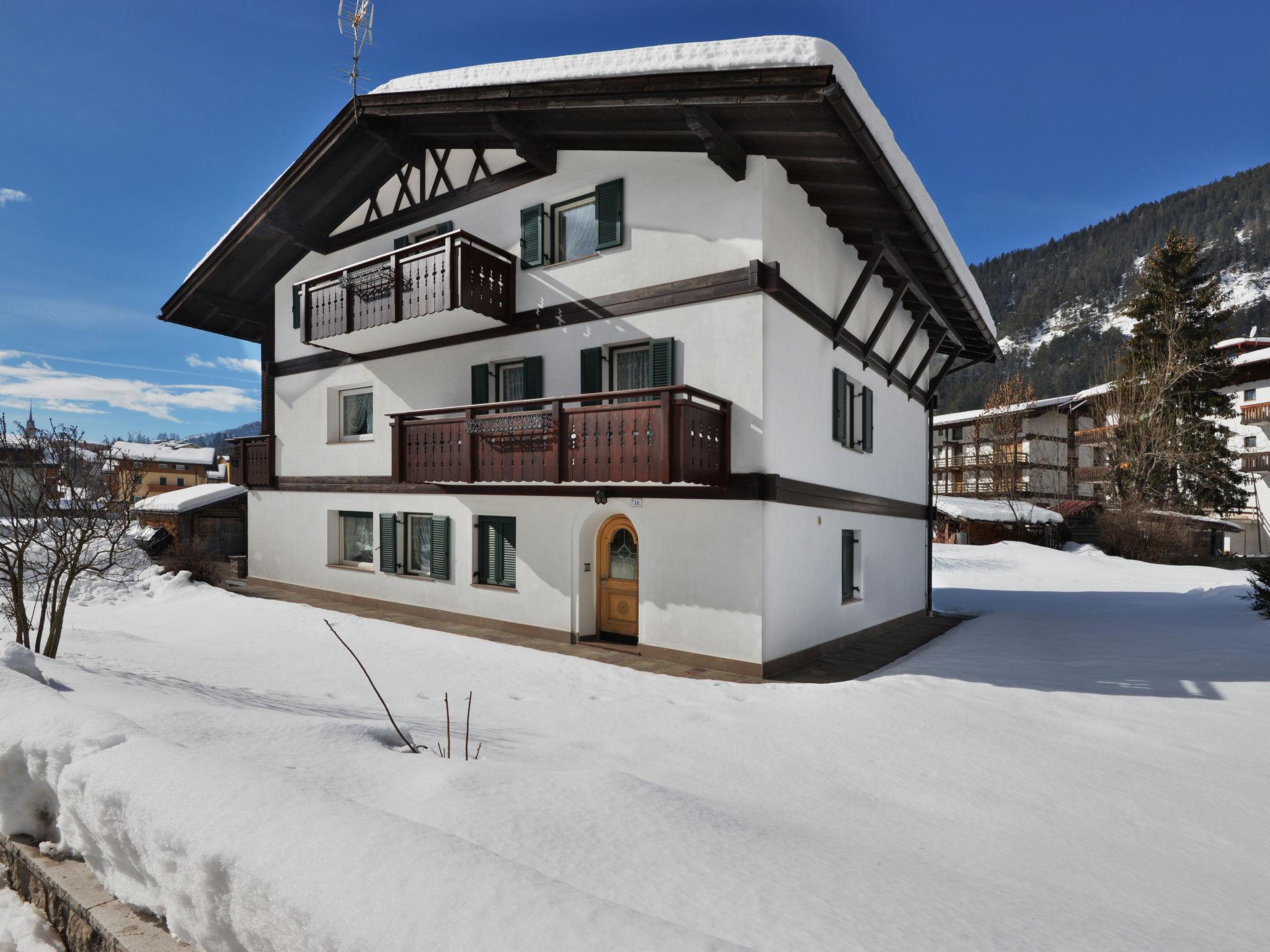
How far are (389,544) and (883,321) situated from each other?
11231mm

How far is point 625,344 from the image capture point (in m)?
11.1

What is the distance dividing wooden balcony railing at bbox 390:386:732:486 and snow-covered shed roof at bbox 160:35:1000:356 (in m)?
3.78

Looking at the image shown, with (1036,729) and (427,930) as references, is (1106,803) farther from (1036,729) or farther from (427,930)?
(427,930)

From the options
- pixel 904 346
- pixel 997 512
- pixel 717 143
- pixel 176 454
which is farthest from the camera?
pixel 176 454

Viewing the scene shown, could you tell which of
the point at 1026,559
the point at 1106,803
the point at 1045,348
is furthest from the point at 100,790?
the point at 1045,348

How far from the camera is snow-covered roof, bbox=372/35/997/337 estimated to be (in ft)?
25.8

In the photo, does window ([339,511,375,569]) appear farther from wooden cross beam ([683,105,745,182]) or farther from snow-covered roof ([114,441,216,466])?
snow-covered roof ([114,441,216,466])

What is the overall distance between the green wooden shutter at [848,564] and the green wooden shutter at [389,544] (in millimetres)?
9329

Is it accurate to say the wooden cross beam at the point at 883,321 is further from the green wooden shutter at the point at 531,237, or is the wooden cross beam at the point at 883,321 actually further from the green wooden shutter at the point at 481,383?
the green wooden shutter at the point at 481,383

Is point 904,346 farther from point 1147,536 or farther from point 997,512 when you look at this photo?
point 997,512

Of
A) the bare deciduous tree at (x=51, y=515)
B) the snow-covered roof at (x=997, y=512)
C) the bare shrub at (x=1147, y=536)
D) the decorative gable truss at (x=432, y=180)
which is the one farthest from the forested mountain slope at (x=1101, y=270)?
the bare deciduous tree at (x=51, y=515)

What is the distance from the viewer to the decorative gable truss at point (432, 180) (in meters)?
13.1

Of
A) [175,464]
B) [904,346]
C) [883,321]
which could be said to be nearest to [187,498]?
[883,321]

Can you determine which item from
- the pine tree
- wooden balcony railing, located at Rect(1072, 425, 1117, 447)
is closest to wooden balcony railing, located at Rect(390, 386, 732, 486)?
the pine tree
